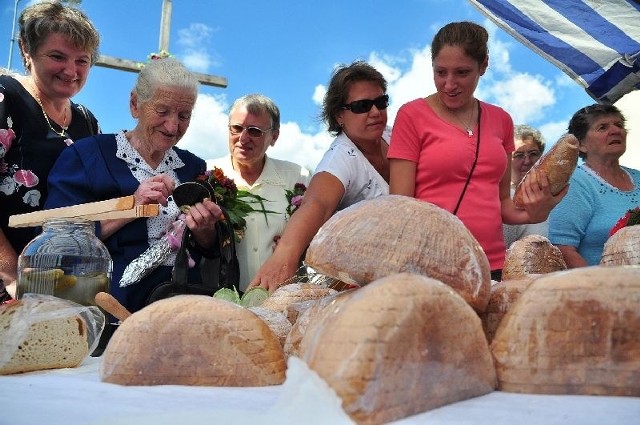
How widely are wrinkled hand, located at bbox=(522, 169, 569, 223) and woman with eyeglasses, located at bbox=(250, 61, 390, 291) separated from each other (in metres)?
0.92

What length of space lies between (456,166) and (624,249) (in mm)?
1230

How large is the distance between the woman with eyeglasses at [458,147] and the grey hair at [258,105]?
147 cm

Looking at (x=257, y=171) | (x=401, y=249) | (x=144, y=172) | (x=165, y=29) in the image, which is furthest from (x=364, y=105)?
(x=165, y=29)

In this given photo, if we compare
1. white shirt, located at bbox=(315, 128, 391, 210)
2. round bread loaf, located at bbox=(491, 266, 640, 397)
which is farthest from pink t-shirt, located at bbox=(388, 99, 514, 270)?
round bread loaf, located at bbox=(491, 266, 640, 397)

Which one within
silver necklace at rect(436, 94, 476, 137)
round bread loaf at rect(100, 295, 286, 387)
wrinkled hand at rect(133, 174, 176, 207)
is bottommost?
round bread loaf at rect(100, 295, 286, 387)

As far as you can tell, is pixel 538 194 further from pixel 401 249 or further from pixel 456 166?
pixel 401 249

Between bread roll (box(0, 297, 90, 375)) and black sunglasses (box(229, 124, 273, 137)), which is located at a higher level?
black sunglasses (box(229, 124, 273, 137))

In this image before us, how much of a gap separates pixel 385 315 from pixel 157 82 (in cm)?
227

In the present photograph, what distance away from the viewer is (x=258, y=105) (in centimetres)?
396

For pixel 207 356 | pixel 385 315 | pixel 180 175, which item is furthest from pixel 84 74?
pixel 385 315

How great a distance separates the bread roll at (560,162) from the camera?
170 centimetres

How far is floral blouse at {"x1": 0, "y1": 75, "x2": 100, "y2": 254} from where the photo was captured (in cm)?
280

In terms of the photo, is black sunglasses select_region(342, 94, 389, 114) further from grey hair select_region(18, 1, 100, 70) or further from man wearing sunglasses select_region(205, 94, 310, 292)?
grey hair select_region(18, 1, 100, 70)

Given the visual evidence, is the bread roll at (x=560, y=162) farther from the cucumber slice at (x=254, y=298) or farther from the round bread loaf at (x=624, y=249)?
the cucumber slice at (x=254, y=298)
